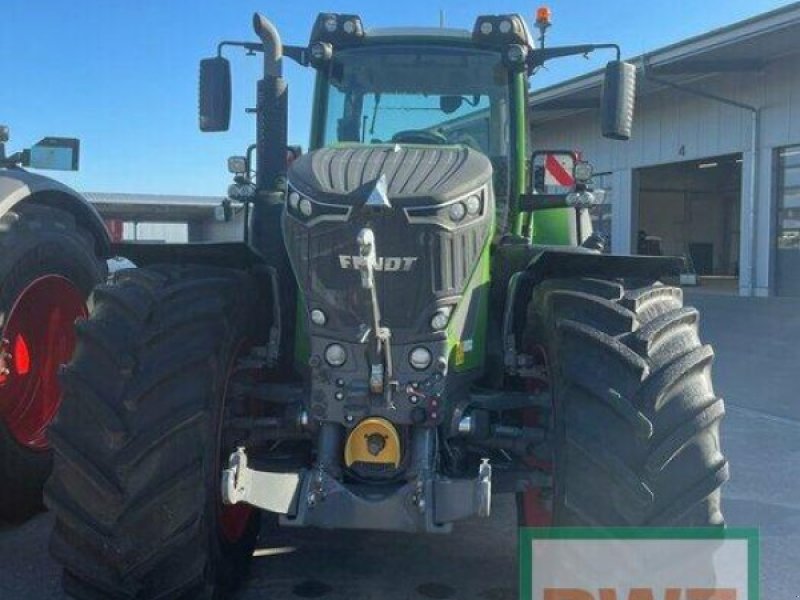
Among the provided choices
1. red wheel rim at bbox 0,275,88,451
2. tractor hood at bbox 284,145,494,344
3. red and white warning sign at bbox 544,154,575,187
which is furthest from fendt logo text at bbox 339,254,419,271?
red wheel rim at bbox 0,275,88,451

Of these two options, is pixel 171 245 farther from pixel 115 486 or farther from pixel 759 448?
pixel 759 448

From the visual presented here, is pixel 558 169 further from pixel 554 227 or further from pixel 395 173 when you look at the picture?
pixel 395 173

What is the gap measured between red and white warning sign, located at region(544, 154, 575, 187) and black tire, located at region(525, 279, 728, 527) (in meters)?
1.86

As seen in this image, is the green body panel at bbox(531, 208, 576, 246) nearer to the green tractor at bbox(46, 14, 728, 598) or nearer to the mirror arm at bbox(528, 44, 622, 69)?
the mirror arm at bbox(528, 44, 622, 69)

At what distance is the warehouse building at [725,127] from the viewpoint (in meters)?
16.5

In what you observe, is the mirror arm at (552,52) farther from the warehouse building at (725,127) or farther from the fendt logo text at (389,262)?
the warehouse building at (725,127)

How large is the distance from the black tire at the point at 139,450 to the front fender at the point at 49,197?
137cm

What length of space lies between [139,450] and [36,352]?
2.08 meters

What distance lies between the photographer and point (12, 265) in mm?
4223

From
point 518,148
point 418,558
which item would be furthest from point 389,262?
point 418,558

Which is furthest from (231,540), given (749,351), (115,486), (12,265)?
(749,351)

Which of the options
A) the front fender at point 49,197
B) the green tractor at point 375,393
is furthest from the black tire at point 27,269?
the green tractor at point 375,393

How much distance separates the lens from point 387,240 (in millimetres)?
3004

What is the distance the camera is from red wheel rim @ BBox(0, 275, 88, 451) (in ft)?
14.7
